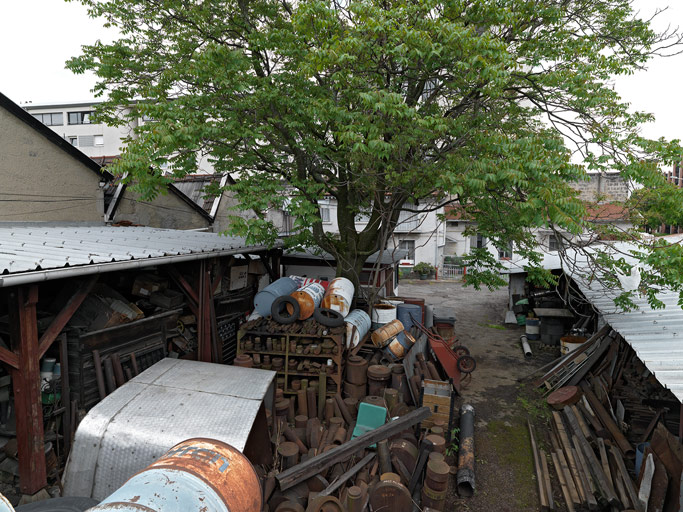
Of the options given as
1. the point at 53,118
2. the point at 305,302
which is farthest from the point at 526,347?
the point at 53,118

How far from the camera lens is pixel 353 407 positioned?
710 cm

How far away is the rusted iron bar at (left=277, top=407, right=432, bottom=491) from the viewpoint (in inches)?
191

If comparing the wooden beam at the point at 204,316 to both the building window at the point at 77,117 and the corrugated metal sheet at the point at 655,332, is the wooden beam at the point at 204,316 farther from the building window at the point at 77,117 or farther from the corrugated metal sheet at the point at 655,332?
the building window at the point at 77,117

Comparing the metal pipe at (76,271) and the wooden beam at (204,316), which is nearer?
the metal pipe at (76,271)

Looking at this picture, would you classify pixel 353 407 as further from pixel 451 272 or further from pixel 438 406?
pixel 451 272

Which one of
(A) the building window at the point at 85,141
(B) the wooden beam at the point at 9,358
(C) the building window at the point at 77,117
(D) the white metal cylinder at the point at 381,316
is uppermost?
(C) the building window at the point at 77,117

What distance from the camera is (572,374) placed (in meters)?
9.19

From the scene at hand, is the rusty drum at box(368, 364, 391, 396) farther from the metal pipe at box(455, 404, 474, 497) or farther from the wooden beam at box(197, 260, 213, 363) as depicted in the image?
the wooden beam at box(197, 260, 213, 363)

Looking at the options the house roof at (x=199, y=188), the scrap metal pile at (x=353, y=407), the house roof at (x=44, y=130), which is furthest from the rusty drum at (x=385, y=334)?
the house roof at (x=199, y=188)

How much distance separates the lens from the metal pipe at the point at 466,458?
5.83 m

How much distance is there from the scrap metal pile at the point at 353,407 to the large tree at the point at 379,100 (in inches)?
85.0

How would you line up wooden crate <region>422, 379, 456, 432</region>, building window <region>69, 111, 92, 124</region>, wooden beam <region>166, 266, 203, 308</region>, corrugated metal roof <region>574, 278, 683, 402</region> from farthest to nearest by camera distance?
building window <region>69, 111, 92, 124</region>, wooden beam <region>166, 266, 203, 308</region>, wooden crate <region>422, 379, 456, 432</region>, corrugated metal roof <region>574, 278, 683, 402</region>

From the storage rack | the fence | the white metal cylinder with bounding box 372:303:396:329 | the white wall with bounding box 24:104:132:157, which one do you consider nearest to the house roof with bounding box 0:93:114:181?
the storage rack

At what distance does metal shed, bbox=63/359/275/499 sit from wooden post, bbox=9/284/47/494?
813 mm
